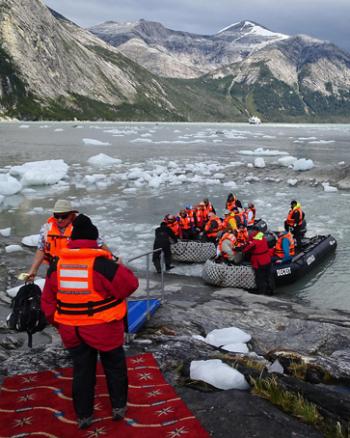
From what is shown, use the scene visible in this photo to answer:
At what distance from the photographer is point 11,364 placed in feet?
16.1

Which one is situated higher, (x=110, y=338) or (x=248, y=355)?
(x=110, y=338)

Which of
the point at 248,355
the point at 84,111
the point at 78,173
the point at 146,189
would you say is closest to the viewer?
the point at 248,355

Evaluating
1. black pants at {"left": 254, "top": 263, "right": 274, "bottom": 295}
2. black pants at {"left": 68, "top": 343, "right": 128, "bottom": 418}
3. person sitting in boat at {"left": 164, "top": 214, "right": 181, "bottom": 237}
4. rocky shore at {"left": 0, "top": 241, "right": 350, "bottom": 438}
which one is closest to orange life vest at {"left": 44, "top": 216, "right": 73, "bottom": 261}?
rocky shore at {"left": 0, "top": 241, "right": 350, "bottom": 438}

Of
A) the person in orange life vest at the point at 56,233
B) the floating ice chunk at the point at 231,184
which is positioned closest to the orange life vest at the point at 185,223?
the person in orange life vest at the point at 56,233

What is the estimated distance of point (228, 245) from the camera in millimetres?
10641

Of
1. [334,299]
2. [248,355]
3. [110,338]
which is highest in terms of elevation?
[110,338]

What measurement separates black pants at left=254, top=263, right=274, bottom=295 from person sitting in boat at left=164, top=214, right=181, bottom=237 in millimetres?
2959

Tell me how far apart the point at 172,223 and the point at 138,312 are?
5649 millimetres

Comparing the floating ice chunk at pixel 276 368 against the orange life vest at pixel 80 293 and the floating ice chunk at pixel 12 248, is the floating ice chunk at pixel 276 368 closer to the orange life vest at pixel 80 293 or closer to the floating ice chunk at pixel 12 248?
the orange life vest at pixel 80 293

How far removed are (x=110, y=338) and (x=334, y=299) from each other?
7833mm

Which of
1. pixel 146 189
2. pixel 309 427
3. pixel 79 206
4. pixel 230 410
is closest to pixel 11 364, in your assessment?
pixel 230 410

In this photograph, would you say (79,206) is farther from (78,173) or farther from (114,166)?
(114,166)

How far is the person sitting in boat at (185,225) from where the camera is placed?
42.2ft

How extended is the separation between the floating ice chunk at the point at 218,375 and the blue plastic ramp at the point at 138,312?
71.6 inches
